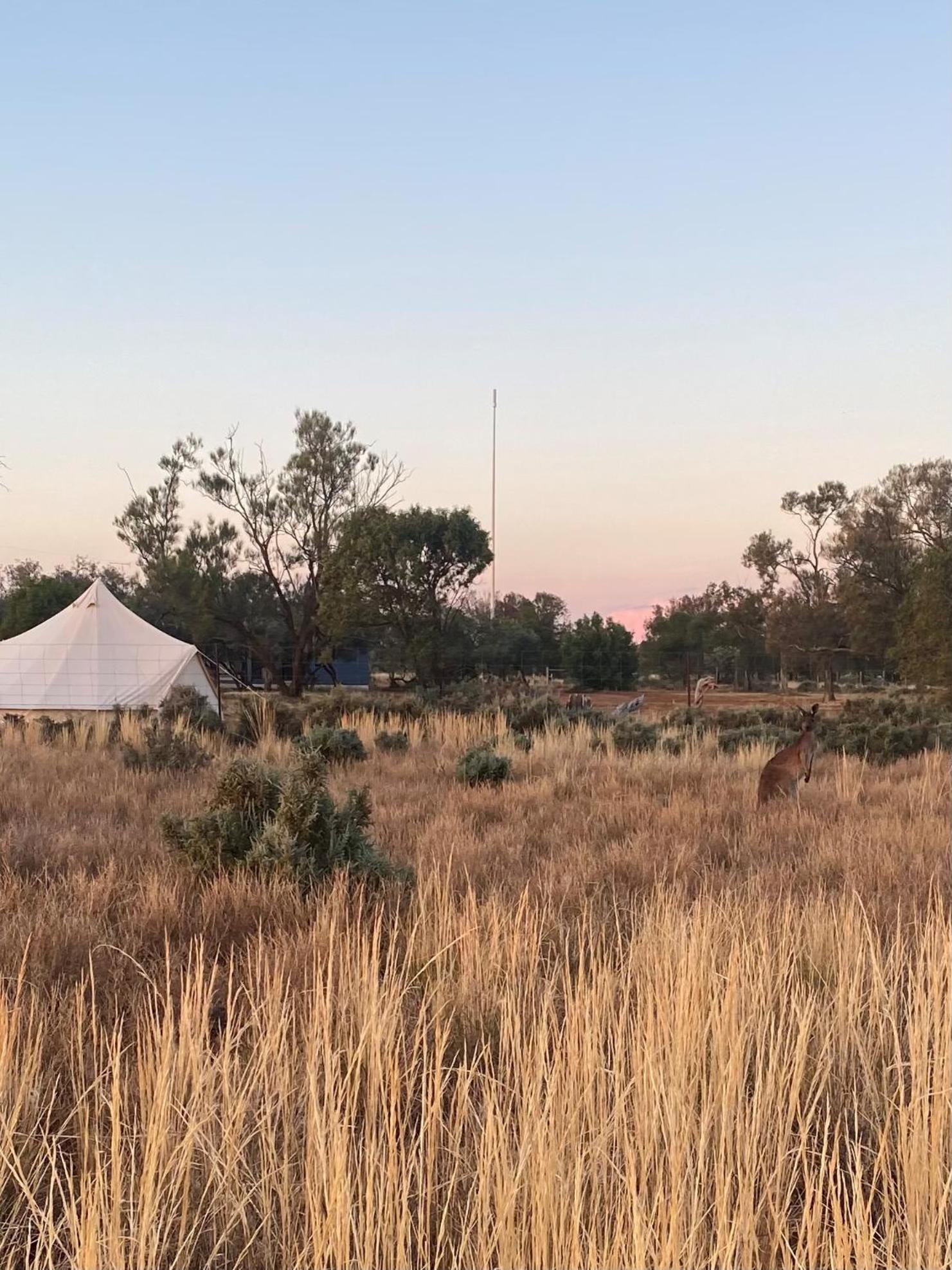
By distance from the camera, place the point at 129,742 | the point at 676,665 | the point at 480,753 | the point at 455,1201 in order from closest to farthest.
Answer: the point at 455,1201 < the point at 480,753 < the point at 129,742 < the point at 676,665

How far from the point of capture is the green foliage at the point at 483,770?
8453mm

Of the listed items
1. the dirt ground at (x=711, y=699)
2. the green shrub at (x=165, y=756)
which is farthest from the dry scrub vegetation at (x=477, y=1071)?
the dirt ground at (x=711, y=699)

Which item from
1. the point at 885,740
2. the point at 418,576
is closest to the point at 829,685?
the point at 418,576

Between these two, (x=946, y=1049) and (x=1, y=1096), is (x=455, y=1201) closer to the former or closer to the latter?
(x=1, y=1096)

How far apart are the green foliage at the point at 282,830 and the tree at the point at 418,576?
19303 millimetres

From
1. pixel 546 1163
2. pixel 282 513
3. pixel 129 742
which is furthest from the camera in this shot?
pixel 282 513

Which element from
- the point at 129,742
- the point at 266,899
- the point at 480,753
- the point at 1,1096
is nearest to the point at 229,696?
the point at 129,742

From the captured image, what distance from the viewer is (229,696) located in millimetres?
24500

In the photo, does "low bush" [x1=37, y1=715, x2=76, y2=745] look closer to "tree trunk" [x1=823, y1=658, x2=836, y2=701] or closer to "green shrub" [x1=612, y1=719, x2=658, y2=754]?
"green shrub" [x1=612, y1=719, x2=658, y2=754]

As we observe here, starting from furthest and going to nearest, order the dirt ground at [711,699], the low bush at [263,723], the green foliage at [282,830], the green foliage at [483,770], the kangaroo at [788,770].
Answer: the dirt ground at [711,699] → the low bush at [263,723] → the green foliage at [483,770] → the kangaroo at [788,770] → the green foliage at [282,830]

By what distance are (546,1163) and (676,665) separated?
39666 millimetres

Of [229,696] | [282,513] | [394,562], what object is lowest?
[229,696]

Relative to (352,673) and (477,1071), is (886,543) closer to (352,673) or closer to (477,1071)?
(352,673)

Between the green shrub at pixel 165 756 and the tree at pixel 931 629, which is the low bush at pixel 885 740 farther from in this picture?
the tree at pixel 931 629
